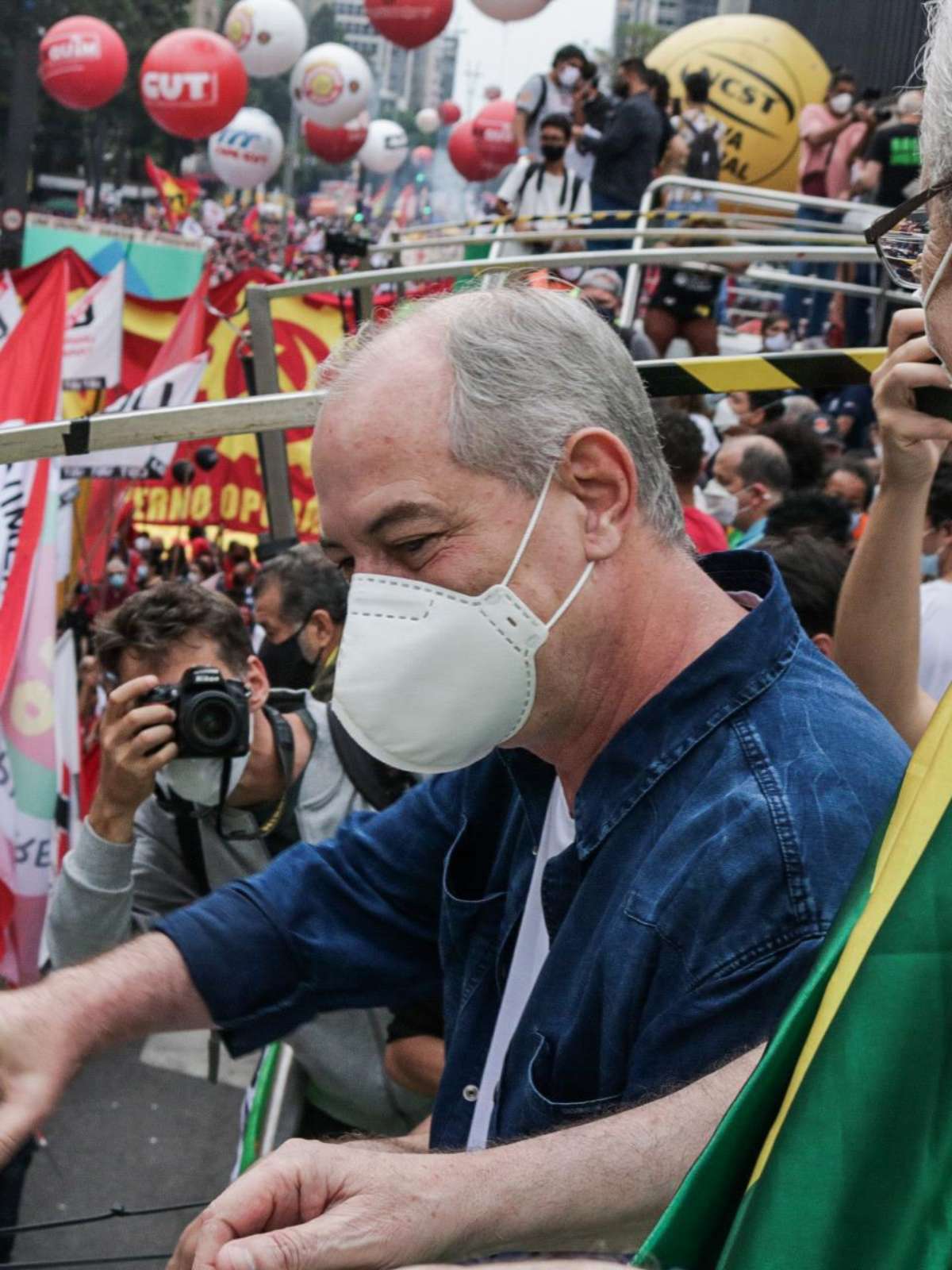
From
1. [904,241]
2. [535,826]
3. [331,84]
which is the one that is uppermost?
[331,84]

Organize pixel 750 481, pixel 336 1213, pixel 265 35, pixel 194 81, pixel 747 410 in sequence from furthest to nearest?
pixel 265 35 → pixel 194 81 → pixel 747 410 → pixel 750 481 → pixel 336 1213

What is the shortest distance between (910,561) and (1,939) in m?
2.74

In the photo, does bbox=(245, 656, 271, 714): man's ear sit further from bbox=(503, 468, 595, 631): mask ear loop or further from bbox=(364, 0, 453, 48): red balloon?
bbox=(364, 0, 453, 48): red balloon

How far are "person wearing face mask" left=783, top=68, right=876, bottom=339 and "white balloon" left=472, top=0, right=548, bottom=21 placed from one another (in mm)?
4285

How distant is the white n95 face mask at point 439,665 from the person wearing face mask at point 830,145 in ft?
31.8

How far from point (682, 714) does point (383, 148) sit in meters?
31.7

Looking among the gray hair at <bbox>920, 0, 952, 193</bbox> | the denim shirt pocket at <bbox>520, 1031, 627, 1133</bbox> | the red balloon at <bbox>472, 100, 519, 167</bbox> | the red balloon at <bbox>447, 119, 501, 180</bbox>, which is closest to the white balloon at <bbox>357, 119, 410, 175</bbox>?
the red balloon at <bbox>447, 119, 501, 180</bbox>

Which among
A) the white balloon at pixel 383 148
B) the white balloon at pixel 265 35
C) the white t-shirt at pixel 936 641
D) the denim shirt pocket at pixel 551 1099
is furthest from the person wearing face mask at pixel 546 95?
the white balloon at pixel 383 148

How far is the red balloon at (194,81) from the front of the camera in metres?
18.5

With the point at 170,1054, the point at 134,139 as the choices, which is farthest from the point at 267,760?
the point at 134,139

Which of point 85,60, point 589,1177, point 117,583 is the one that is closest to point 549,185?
point 117,583

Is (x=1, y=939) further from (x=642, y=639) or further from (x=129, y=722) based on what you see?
(x=642, y=639)

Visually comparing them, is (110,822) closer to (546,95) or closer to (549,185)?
(549,185)

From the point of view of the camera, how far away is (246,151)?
24.9m
